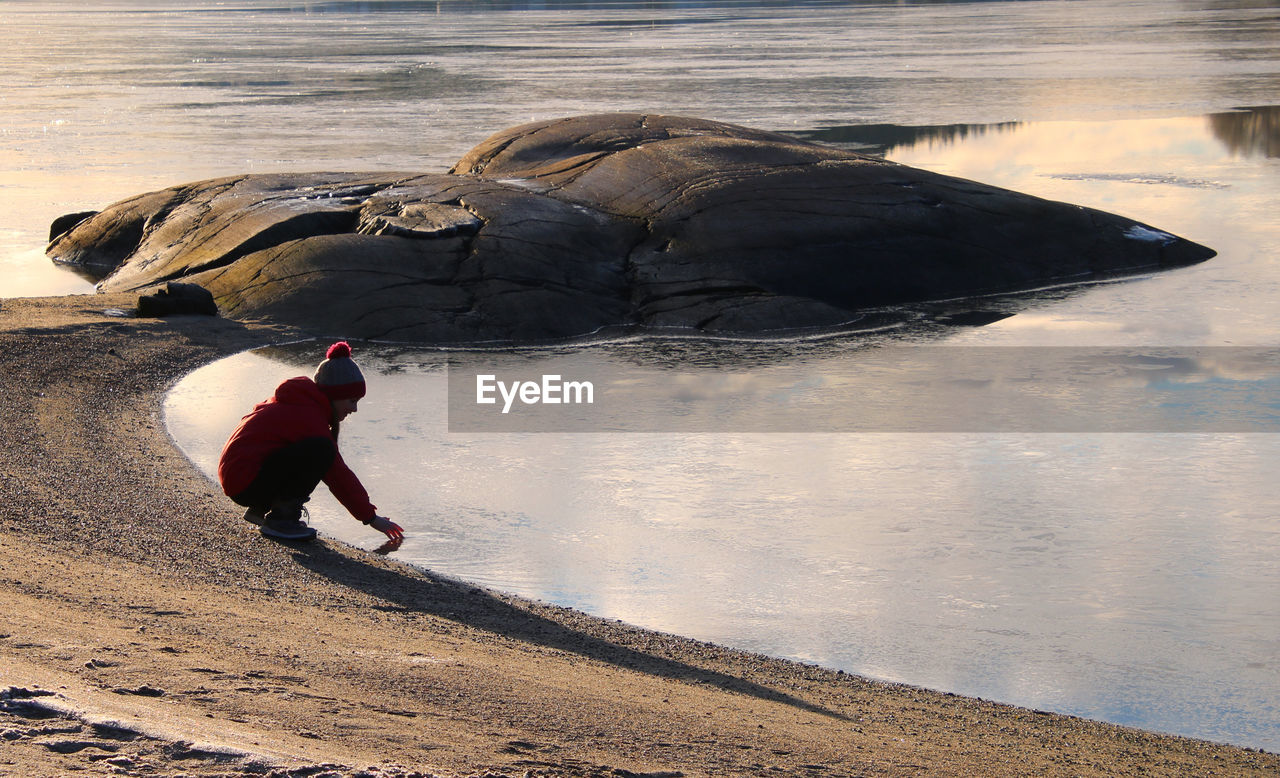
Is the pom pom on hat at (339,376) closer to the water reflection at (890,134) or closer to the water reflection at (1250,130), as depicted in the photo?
the water reflection at (890,134)

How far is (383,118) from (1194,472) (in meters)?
22.5

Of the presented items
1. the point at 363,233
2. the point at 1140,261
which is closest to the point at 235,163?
the point at 363,233

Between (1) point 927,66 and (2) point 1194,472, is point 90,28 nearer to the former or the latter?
(1) point 927,66

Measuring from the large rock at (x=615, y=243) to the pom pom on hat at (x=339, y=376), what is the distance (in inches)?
225

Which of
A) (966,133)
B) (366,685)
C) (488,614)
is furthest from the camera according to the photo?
(966,133)

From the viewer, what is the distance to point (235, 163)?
21938 millimetres

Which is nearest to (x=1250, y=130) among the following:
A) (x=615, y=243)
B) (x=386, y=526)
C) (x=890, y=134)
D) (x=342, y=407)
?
(x=890, y=134)

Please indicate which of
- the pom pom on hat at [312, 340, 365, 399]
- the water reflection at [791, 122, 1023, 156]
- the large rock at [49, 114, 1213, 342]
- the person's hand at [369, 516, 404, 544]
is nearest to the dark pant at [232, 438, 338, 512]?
the pom pom on hat at [312, 340, 365, 399]

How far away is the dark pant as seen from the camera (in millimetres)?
6410

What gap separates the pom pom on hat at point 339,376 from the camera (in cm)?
645

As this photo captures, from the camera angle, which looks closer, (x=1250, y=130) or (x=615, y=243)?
(x=615, y=243)

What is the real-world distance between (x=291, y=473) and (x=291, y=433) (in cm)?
23

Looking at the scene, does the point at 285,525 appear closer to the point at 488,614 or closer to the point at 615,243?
the point at 488,614

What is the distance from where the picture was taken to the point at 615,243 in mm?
14070
